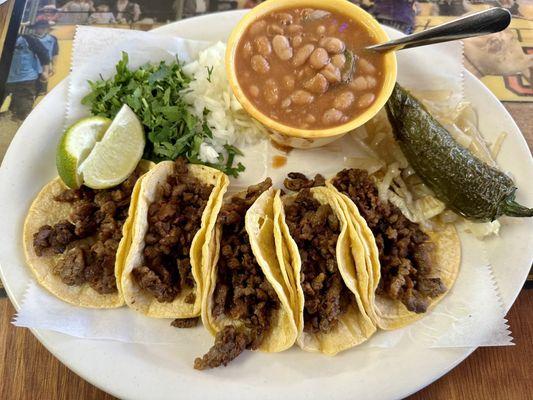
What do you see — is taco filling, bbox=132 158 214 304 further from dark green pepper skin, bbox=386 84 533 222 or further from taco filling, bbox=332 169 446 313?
dark green pepper skin, bbox=386 84 533 222

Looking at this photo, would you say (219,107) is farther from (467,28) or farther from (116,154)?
(467,28)

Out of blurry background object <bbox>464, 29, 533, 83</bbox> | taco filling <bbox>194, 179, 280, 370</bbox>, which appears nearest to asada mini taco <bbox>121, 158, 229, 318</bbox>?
taco filling <bbox>194, 179, 280, 370</bbox>

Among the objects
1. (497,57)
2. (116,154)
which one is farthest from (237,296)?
(497,57)

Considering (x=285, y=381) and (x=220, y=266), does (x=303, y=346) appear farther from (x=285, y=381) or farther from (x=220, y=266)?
(x=220, y=266)

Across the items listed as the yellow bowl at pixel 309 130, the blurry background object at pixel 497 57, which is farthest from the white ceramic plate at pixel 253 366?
the blurry background object at pixel 497 57

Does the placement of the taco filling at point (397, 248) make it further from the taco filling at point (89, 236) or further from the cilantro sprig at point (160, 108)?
the taco filling at point (89, 236)

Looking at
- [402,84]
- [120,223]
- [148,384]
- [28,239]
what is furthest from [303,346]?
[402,84]
